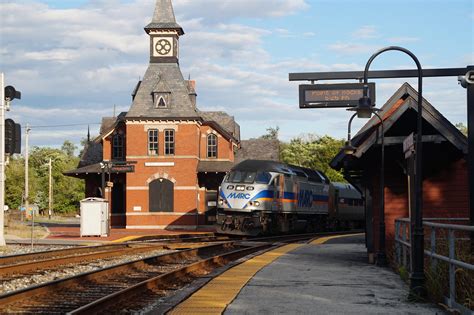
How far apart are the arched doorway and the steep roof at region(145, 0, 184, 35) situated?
11085mm

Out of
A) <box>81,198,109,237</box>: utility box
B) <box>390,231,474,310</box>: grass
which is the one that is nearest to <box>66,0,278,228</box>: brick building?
<box>81,198,109,237</box>: utility box

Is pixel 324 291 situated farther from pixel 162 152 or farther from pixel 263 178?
pixel 162 152

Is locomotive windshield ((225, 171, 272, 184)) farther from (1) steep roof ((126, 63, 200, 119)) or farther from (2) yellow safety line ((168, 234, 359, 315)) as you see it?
(1) steep roof ((126, 63, 200, 119))

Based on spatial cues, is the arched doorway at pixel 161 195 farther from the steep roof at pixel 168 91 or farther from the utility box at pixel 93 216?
the utility box at pixel 93 216

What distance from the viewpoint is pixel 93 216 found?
35500 millimetres

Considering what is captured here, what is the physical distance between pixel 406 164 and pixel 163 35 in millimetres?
36765

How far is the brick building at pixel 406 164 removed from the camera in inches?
656

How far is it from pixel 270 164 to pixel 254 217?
2931 mm

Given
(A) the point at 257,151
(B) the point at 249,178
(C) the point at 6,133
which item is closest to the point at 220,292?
(C) the point at 6,133

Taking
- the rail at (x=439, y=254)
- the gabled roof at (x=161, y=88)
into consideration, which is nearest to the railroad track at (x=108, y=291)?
the rail at (x=439, y=254)

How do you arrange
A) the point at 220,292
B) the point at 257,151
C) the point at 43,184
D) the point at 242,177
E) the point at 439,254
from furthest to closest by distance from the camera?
1. the point at 43,184
2. the point at 257,151
3. the point at 242,177
4. the point at 220,292
5. the point at 439,254

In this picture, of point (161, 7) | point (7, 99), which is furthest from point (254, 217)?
point (161, 7)

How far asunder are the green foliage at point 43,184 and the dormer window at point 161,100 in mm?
36638

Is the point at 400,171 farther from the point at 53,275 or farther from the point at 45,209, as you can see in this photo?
the point at 45,209
